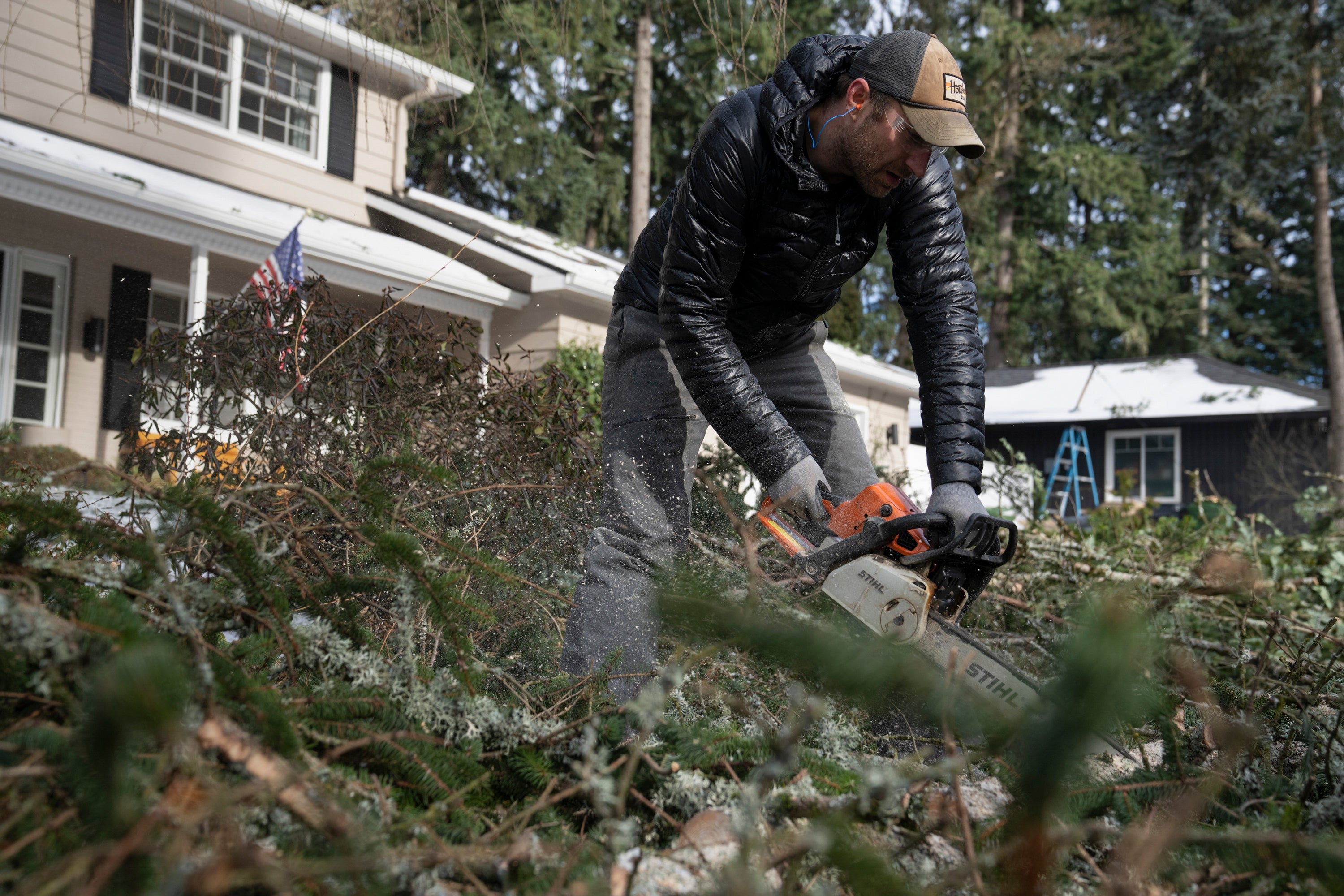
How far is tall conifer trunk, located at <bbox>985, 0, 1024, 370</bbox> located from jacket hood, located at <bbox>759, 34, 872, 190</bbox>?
2158cm

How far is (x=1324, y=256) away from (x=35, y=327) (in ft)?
64.3

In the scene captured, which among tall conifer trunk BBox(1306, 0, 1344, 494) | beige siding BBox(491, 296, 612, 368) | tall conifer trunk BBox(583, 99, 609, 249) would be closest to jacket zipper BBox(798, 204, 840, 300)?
beige siding BBox(491, 296, 612, 368)

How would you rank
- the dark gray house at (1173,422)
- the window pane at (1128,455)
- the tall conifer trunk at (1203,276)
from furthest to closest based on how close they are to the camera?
the tall conifer trunk at (1203,276) → the window pane at (1128,455) → the dark gray house at (1173,422)

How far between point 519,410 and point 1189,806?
3297mm

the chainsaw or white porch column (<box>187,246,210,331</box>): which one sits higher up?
white porch column (<box>187,246,210,331</box>)

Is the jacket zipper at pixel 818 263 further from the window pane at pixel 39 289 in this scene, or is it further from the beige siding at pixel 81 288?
the window pane at pixel 39 289

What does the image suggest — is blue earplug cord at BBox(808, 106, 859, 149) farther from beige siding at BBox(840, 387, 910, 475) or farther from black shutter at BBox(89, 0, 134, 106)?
beige siding at BBox(840, 387, 910, 475)

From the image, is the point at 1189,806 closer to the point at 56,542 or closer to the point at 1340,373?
the point at 56,542

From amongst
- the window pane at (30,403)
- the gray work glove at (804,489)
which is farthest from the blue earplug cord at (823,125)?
the window pane at (30,403)

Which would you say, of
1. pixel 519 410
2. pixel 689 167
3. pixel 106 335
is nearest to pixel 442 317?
pixel 106 335

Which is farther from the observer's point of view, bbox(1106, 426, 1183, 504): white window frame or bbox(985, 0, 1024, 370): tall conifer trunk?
bbox(985, 0, 1024, 370): tall conifer trunk

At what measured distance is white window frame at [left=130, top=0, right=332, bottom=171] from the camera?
29.1ft

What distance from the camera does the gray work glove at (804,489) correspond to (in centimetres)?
226

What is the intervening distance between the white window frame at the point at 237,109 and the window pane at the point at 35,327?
2122 millimetres
